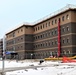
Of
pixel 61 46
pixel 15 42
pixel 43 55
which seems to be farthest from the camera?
pixel 15 42

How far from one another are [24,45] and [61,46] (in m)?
26.6

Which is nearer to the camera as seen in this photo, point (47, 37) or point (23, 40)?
point (47, 37)

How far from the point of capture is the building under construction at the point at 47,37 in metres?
64.8

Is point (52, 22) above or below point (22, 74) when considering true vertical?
above

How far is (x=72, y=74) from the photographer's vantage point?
18.8 meters

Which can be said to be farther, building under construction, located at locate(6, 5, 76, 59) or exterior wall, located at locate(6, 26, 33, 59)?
exterior wall, located at locate(6, 26, 33, 59)

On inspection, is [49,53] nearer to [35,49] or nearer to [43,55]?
[43,55]

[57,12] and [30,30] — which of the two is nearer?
[57,12]

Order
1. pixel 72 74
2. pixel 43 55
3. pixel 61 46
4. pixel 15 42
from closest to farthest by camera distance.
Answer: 1. pixel 72 74
2. pixel 61 46
3. pixel 43 55
4. pixel 15 42

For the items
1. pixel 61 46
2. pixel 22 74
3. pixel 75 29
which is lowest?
pixel 22 74

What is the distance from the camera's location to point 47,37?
80.2 metres

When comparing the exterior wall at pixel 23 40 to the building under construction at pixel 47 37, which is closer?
the building under construction at pixel 47 37

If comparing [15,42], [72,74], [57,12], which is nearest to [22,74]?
[72,74]

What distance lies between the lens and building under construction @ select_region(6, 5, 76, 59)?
64.8 metres
